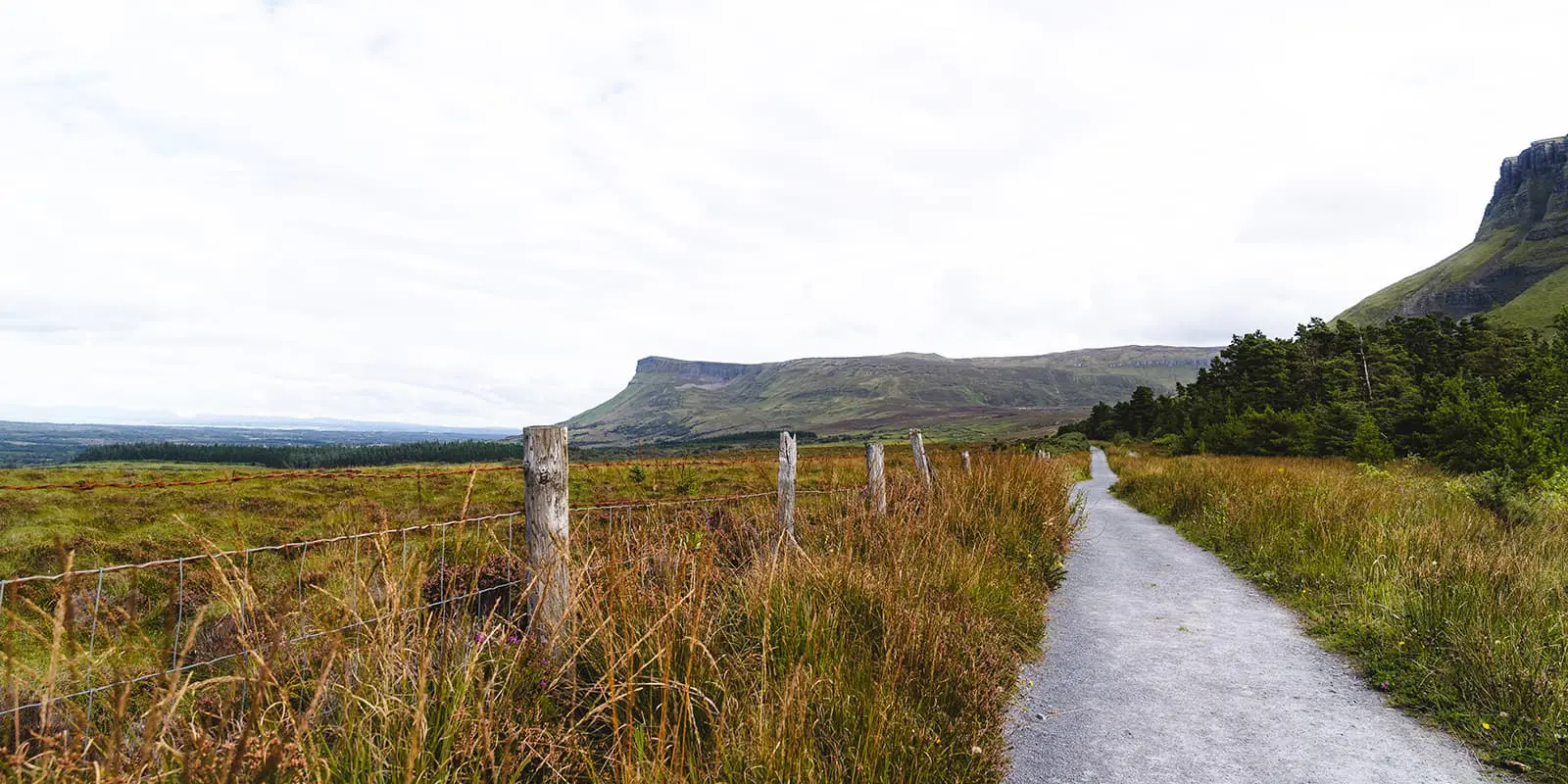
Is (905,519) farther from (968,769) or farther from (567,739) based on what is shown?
(567,739)

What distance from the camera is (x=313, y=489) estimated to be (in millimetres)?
24844

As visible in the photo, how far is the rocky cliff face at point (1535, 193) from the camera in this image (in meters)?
173

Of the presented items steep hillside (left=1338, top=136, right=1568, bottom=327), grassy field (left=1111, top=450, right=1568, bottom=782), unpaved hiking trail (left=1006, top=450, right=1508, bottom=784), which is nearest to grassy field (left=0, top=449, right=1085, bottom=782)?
unpaved hiking trail (left=1006, top=450, right=1508, bottom=784)

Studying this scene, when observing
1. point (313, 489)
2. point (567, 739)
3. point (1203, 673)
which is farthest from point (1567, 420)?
point (313, 489)

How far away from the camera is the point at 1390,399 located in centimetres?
3769

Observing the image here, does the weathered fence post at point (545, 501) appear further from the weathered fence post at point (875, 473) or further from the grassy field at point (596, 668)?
the weathered fence post at point (875, 473)

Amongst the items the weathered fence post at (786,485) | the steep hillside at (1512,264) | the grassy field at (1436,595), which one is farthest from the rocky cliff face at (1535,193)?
the weathered fence post at (786,485)

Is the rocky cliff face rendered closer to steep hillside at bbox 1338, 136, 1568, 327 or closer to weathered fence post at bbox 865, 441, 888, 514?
steep hillside at bbox 1338, 136, 1568, 327

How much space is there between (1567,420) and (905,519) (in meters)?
31.5

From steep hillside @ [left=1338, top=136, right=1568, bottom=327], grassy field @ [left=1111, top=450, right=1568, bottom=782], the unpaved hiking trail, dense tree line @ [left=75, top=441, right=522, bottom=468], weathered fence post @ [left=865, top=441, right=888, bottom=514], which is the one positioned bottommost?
dense tree line @ [left=75, top=441, right=522, bottom=468]

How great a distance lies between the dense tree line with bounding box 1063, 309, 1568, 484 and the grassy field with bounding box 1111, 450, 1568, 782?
10523 mm

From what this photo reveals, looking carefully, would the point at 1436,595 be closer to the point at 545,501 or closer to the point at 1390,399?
the point at 545,501

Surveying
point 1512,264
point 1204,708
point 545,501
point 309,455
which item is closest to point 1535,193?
point 1512,264

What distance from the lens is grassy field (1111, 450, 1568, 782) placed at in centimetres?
402
